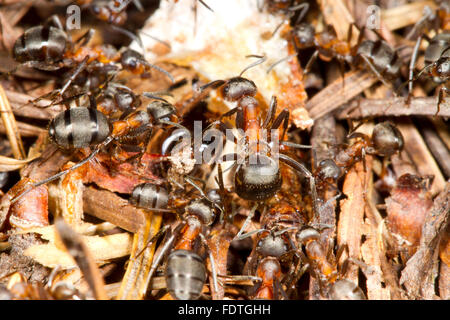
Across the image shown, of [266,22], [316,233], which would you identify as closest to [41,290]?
[316,233]

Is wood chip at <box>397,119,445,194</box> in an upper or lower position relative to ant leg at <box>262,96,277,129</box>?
lower

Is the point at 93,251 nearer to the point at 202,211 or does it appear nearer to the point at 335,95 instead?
the point at 202,211

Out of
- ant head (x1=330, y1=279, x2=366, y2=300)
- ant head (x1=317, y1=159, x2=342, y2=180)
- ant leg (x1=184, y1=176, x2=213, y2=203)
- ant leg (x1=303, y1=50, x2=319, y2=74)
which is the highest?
ant leg (x1=303, y1=50, x2=319, y2=74)

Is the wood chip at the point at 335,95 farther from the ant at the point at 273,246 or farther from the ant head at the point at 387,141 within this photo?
the ant at the point at 273,246

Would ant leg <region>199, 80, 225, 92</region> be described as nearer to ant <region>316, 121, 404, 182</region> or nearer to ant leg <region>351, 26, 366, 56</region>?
ant <region>316, 121, 404, 182</region>

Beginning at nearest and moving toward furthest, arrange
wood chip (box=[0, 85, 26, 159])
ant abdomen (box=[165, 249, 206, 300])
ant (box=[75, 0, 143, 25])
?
ant abdomen (box=[165, 249, 206, 300])
wood chip (box=[0, 85, 26, 159])
ant (box=[75, 0, 143, 25])

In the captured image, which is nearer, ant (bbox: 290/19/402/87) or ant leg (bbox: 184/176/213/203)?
ant leg (bbox: 184/176/213/203)

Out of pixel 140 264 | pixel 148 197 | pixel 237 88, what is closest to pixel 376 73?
pixel 237 88

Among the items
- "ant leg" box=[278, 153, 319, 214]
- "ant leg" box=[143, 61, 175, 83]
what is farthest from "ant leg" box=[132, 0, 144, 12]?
"ant leg" box=[278, 153, 319, 214]
